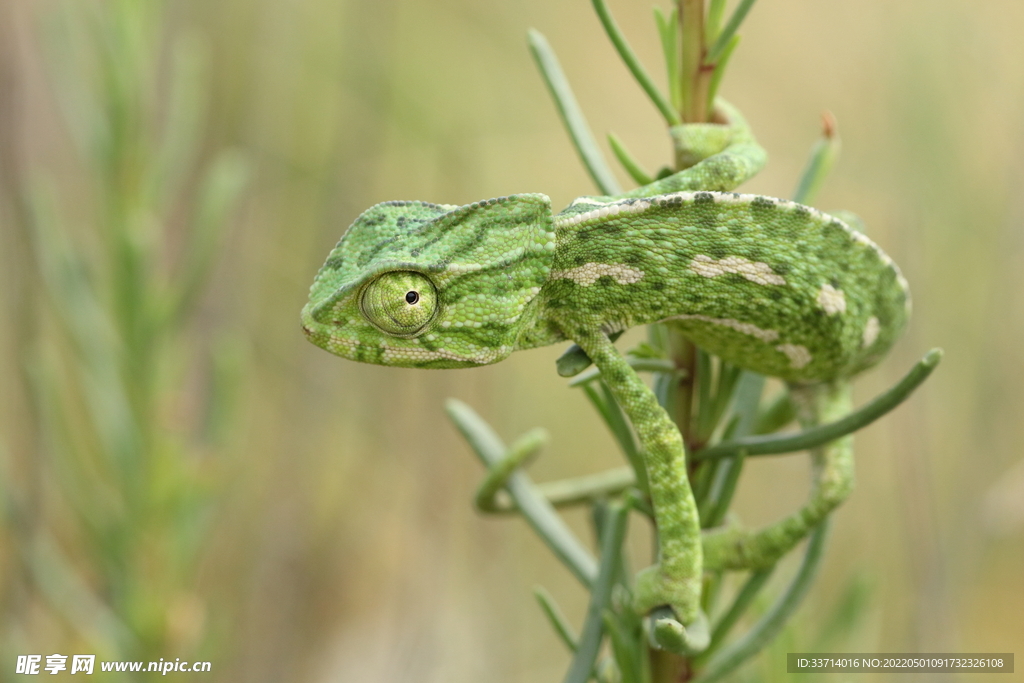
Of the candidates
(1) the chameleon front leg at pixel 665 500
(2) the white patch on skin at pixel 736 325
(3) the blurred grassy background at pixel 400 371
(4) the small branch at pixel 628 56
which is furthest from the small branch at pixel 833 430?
(3) the blurred grassy background at pixel 400 371

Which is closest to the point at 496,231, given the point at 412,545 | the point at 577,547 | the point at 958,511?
the point at 577,547

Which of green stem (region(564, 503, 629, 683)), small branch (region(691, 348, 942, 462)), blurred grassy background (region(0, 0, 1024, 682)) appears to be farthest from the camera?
blurred grassy background (region(0, 0, 1024, 682))

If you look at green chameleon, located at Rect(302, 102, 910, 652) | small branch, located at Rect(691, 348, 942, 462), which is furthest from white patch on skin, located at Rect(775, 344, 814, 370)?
small branch, located at Rect(691, 348, 942, 462)

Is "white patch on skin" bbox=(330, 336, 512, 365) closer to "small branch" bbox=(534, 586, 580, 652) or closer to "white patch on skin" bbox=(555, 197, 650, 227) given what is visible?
"white patch on skin" bbox=(555, 197, 650, 227)

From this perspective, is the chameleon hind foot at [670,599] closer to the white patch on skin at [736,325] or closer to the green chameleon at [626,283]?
the green chameleon at [626,283]

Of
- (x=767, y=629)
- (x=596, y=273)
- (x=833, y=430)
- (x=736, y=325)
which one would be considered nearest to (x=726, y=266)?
(x=736, y=325)

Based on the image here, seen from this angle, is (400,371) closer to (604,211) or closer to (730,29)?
(604,211)
